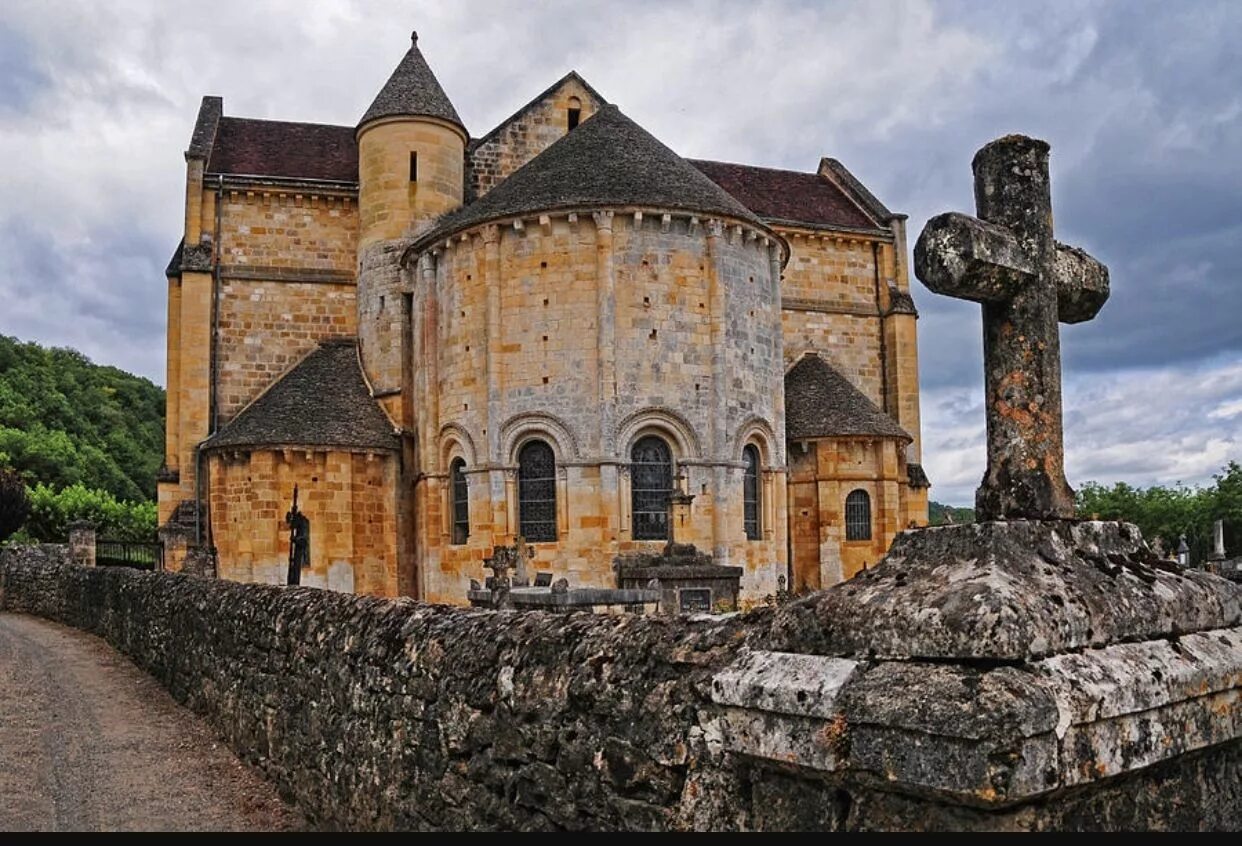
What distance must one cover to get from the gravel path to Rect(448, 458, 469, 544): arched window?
10198 mm

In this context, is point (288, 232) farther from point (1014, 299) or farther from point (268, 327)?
point (1014, 299)

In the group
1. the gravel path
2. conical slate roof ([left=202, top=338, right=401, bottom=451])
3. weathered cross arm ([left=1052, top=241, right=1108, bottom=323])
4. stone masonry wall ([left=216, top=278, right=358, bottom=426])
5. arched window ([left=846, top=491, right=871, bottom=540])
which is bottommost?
the gravel path

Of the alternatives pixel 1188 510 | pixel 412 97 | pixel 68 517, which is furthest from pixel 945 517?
pixel 1188 510

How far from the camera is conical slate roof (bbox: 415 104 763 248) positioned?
23.7 meters

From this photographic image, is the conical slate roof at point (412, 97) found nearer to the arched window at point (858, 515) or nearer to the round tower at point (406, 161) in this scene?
the round tower at point (406, 161)

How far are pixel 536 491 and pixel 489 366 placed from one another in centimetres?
285

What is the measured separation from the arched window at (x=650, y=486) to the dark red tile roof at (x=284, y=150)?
13.2m

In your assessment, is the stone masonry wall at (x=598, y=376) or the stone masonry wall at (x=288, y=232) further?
the stone masonry wall at (x=288, y=232)

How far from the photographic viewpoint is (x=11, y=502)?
32500 millimetres

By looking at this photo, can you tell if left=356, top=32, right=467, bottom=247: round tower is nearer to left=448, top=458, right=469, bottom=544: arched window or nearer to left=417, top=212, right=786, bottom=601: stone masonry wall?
left=417, top=212, right=786, bottom=601: stone masonry wall

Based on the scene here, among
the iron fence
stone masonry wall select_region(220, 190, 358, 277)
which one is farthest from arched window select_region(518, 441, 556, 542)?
the iron fence

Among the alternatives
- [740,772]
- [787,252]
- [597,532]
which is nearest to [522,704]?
[740,772]

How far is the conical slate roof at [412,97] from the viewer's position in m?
29.0

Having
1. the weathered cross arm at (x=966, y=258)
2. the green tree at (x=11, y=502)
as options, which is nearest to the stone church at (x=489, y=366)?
the green tree at (x=11, y=502)
